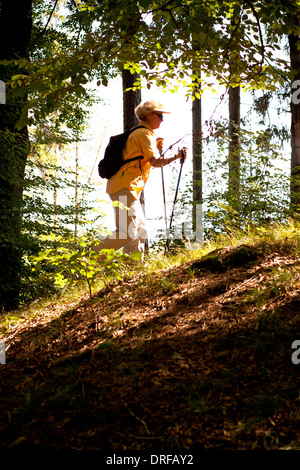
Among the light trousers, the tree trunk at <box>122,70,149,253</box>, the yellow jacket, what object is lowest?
the light trousers

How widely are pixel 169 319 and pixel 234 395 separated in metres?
0.93

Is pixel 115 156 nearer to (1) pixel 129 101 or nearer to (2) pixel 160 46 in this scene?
(2) pixel 160 46

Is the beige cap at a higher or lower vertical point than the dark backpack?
higher

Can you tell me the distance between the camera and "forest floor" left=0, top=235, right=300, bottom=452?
164 centimetres

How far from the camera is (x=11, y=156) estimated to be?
5117 mm

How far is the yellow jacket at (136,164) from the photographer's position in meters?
4.53

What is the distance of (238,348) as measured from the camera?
217cm

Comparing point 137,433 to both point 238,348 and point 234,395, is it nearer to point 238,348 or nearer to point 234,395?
point 234,395

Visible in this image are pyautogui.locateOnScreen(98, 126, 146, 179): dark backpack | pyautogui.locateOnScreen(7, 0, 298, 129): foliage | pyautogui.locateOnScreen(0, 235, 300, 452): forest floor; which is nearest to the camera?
pyautogui.locateOnScreen(0, 235, 300, 452): forest floor

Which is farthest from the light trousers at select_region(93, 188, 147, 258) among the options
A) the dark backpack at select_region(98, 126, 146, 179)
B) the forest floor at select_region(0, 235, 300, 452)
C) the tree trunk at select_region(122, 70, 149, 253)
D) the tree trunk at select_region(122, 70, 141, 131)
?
the tree trunk at select_region(122, 70, 141, 131)

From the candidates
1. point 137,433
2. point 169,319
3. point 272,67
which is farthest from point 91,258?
point 272,67

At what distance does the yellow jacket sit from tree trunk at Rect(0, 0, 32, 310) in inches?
60.1

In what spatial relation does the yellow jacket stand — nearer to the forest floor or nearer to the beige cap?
the beige cap

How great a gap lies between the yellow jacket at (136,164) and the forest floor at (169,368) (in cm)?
177
